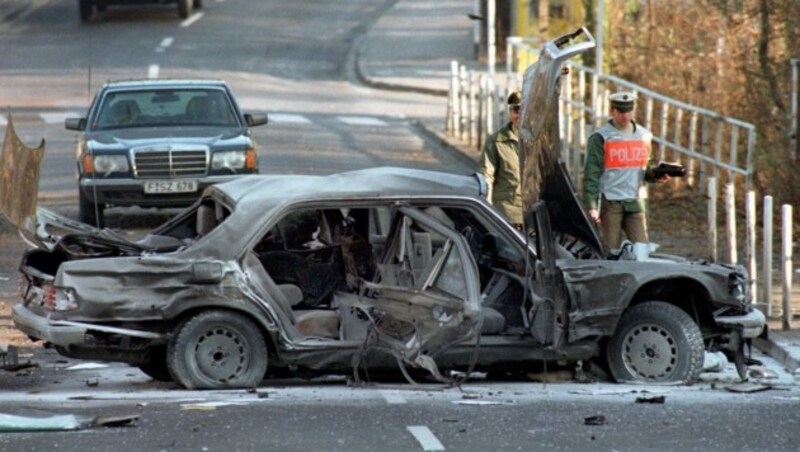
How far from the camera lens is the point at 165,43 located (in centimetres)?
4184

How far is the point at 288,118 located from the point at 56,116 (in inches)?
149

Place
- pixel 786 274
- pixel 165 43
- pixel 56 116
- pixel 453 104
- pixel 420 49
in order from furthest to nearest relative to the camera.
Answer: pixel 165 43 < pixel 420 49 < pixel 56 116 < pixel 453 104 < pixel 786 274

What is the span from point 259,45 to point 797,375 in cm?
3135

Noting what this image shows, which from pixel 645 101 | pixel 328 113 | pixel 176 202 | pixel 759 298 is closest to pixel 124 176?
pixel 176 202

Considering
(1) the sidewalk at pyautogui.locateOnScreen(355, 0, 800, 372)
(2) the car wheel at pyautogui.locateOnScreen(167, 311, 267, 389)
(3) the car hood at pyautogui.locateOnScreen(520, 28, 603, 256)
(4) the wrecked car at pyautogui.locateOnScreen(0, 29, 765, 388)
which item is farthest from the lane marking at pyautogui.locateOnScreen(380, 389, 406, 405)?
(1) the sidewalk at pyautogui.locateOnScreen(355, 0, 800, 372)

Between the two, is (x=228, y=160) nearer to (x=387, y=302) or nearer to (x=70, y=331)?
(x=387, y=302)

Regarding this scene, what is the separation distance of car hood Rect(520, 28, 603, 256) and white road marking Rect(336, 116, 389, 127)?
19.1 meters

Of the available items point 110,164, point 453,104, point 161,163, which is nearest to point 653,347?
point 161,163

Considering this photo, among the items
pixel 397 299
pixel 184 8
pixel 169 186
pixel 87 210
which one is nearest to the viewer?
pixel 397 299

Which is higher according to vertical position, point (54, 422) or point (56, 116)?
point (56, 116)

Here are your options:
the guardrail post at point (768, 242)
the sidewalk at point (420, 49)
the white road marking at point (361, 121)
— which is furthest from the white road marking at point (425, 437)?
the white road marking at point (361, 121)

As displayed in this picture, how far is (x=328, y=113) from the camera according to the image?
3181 centimetres

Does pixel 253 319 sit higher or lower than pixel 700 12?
lower

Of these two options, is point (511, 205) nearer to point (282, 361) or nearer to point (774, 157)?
point (282, 361)
